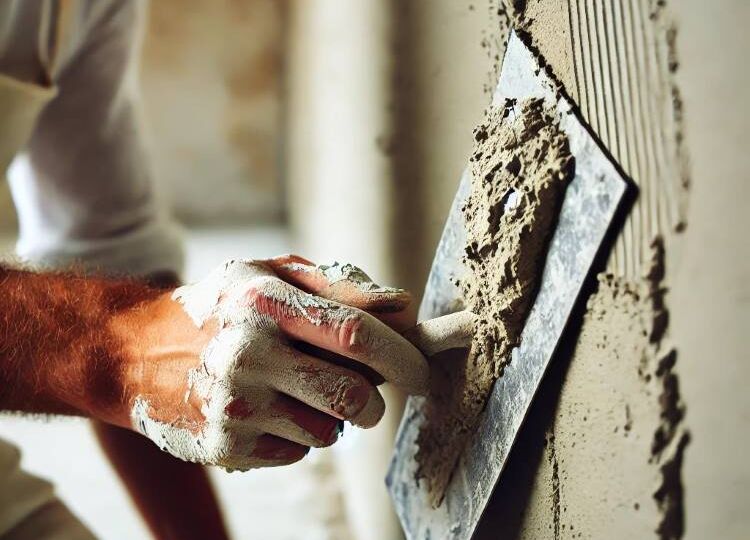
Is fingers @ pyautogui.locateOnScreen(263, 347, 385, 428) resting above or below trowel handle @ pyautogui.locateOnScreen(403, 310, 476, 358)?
below

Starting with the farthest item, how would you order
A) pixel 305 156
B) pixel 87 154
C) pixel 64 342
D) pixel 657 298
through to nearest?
pixel 305 156 → pixel 87 154 → pixel 64 342 → pixel 657 298

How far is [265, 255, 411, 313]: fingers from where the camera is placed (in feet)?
2.34

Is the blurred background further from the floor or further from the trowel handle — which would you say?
the trowel handle

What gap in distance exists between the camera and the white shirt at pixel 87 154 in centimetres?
128

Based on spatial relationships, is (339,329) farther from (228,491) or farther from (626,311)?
(228,491)

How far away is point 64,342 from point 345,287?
0.44 meters

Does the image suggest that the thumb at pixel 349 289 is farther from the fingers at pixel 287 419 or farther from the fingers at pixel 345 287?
the fingers at pixel 287 419

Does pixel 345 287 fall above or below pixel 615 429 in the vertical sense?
above

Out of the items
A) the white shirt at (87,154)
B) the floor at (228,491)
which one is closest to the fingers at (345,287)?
the white shirt at (87,154)

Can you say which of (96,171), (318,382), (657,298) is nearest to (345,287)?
(318,382)

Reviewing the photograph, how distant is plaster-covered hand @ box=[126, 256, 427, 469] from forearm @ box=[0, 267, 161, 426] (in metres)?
0.13

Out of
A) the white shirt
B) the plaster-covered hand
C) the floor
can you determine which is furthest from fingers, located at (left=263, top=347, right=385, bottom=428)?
the floor

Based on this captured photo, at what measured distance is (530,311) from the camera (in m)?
0.66

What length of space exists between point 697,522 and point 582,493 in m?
0.15
